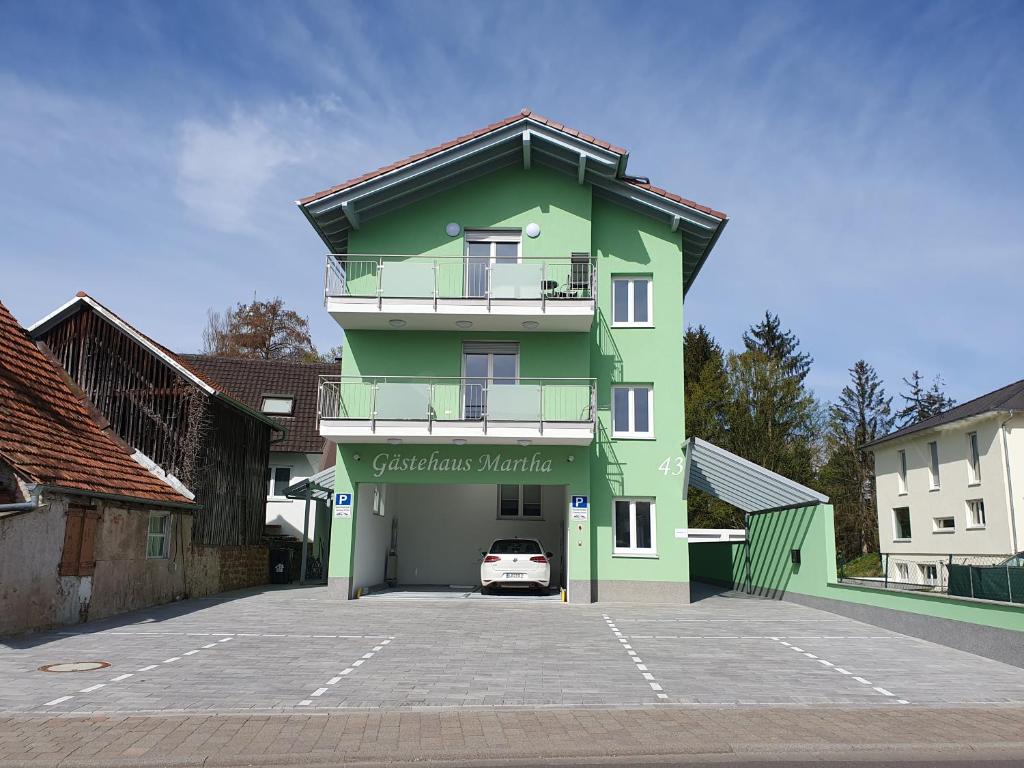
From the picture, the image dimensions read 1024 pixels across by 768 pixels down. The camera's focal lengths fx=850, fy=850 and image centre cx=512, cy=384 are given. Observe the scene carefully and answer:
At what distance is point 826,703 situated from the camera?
9.09 m

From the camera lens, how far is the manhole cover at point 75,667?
1033 centimetres

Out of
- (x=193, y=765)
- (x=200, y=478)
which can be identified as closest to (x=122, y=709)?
(x=193, y=765)

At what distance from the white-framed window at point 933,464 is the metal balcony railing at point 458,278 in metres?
18.3

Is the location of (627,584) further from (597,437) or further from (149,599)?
(149,599)

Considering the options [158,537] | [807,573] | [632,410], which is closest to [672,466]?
[632,410]

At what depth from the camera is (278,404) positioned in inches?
1364

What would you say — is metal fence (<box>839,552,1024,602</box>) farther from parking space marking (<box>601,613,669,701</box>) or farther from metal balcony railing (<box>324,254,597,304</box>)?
metal balcony railing (<box>324,254,597,304</box>)

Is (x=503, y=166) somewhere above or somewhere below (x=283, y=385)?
above

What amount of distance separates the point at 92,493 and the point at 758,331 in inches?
1906

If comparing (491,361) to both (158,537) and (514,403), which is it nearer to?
(514,403)

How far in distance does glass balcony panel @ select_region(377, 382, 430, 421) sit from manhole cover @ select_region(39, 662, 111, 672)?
937cm

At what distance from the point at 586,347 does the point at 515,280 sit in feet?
8.15

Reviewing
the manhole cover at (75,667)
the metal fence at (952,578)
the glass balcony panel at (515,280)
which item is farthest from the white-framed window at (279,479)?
the manhole cover at (75,667)

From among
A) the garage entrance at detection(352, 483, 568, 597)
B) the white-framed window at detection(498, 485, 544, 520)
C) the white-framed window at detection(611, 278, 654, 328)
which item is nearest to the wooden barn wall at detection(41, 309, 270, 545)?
the garage entrance at detection(352, 483, 568, 597)
